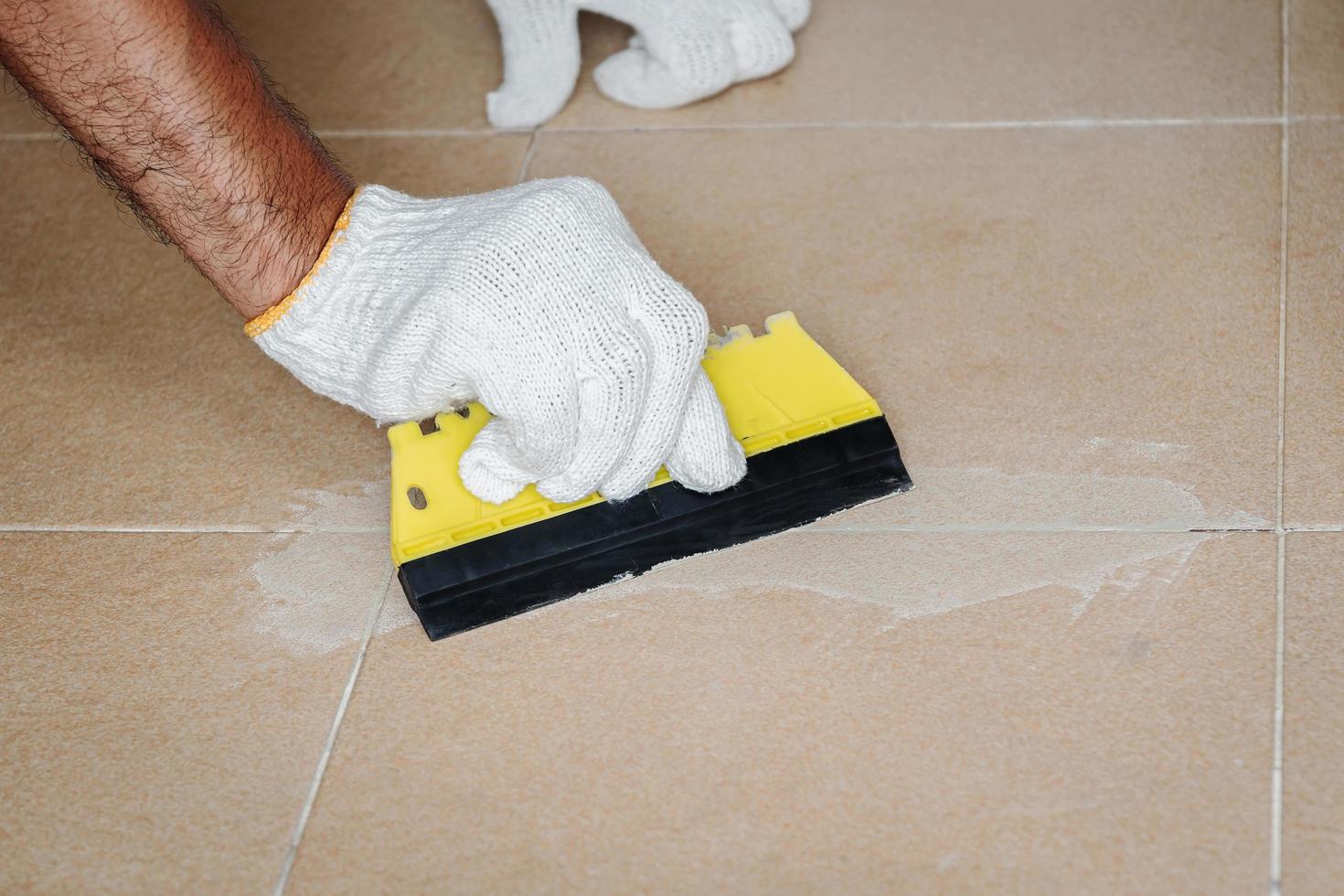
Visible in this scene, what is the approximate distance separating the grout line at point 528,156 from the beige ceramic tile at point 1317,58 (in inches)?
39.7

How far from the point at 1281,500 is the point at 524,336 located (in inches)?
28.3

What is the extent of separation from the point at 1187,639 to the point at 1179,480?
0.66 feet

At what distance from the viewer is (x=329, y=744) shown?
1051 millimetres

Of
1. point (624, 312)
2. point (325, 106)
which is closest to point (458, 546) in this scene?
point (624, 312)

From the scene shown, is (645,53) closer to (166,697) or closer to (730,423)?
(730,423)

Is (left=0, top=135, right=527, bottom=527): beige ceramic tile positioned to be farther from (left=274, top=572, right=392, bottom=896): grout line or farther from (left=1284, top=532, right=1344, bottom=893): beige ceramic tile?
(left=1284, top=532, right=1344, bottom=893): beige ceramic tile

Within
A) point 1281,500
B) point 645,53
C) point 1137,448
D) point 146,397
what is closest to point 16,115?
point 146,397

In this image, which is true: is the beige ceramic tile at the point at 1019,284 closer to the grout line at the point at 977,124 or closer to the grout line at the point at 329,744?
the grout line at the point at 977,124

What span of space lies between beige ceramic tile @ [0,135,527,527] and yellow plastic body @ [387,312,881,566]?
0.11 meters

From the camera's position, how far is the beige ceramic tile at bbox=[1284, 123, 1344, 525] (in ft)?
3.82

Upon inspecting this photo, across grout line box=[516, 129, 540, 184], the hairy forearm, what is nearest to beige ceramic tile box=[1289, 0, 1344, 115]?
grout line box=[516, 129, 540, 184]

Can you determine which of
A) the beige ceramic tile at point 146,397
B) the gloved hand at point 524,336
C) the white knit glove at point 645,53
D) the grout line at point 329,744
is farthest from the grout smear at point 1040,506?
the white knit glove at point 645,53

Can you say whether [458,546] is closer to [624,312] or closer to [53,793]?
[624,312]

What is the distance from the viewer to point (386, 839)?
3.20 feet
